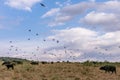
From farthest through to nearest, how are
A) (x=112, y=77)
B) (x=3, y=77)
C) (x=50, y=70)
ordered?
(x=50, y=70), (x=112, y=77), (x=3, y=77)

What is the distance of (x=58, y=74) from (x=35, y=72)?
309cm

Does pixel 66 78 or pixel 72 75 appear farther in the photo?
pixel 72 75

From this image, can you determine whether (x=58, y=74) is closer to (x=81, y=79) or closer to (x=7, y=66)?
(x=81, y=79)

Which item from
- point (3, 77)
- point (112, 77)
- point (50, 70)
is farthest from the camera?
point (50, 70)

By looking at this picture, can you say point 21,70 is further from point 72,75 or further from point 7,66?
point 72,75

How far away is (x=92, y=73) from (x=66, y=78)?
542 cm

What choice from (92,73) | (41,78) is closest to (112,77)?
(92,73)

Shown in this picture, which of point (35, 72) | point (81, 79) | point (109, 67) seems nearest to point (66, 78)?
point (81, 79)

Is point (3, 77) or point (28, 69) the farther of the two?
point (28, 69)

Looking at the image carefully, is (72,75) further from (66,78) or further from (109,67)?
(109,67)

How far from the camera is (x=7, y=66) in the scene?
141 feet

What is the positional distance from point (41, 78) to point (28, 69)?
6235 mm

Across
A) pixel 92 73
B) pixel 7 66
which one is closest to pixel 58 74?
pixel 92 73

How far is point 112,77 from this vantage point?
127 feet
